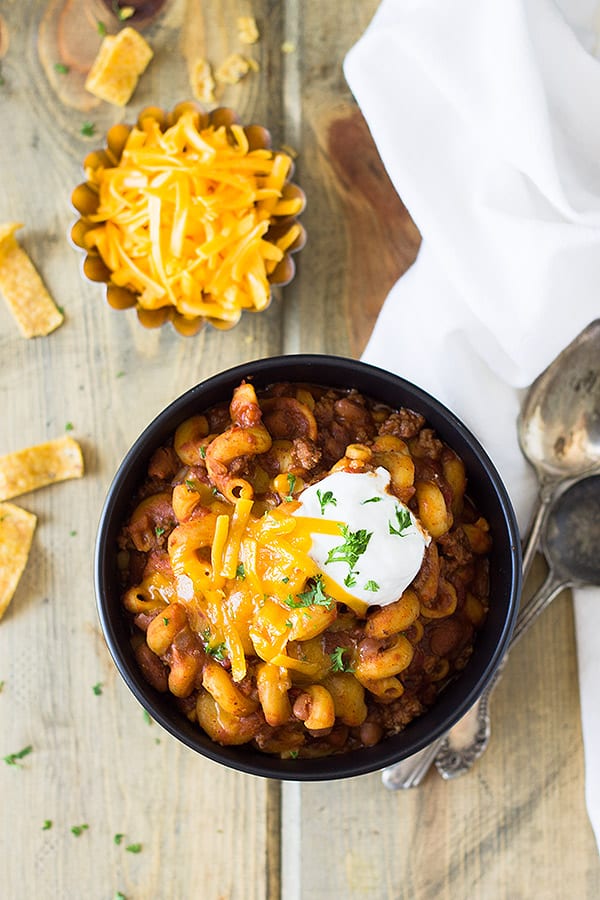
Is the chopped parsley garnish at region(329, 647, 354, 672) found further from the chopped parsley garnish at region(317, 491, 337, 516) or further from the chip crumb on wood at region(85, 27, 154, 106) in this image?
the chip crumb on wood at region(85, 27, 154, 106)

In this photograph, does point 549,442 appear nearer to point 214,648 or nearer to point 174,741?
point 214,648

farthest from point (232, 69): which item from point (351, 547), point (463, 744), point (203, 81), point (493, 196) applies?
point (463, 744)

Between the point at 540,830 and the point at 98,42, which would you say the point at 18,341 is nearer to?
the point at 98,42

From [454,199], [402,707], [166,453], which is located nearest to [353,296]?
[454,199]

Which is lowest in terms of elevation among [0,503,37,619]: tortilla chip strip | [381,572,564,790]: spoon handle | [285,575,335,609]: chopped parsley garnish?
[381,572,564,790]: spoon handle

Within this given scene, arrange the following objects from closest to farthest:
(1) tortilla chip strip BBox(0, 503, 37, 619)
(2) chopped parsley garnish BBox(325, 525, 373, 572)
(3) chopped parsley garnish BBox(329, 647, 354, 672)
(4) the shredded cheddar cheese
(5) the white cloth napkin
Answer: (2) chopped parsley garnish BBox(325, 525, 373, 572)
(3) chopped parsley garnish BBox(329, 647, 354, 672)
(5) the white cloth napkin
(4) the shredded cheddar cheese
(1) tortilla chip strip BBox(0, 503, 37, 619)

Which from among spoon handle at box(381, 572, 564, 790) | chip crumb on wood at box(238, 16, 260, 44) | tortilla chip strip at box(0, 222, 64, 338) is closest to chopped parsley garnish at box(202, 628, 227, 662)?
spoon handle at box(381, 572, 564, 790)

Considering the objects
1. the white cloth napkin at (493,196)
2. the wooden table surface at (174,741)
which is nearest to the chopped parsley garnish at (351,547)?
the white cloth napkin at (493,196)
